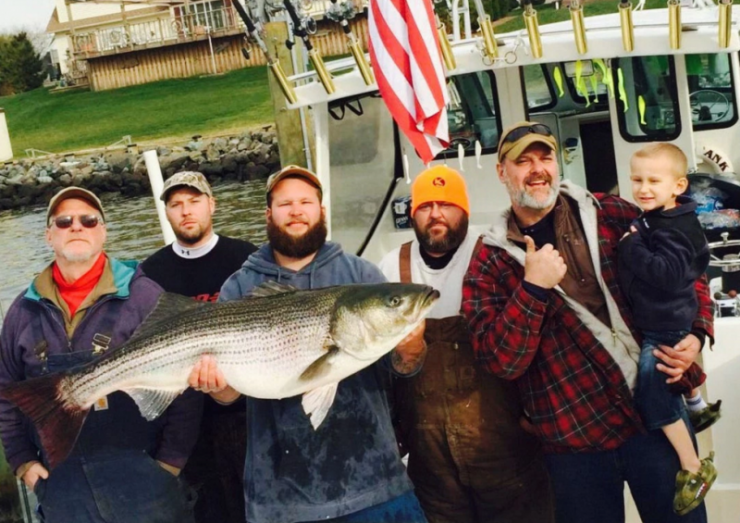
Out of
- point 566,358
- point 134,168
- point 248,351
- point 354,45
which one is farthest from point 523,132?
point 134,168

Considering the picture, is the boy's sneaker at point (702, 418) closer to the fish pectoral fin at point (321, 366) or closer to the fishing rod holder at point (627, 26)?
the fish pectoral fin at point (321, 366)

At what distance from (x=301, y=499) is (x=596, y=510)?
1233mm

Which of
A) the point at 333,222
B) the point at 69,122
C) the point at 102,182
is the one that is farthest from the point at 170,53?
the point at 333,222

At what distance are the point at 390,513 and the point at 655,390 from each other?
46.3 inches

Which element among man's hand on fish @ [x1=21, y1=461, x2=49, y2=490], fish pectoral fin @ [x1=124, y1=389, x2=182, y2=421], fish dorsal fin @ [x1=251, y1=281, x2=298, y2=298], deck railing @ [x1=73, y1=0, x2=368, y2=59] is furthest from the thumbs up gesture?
deck railing @ [x1=73, y1=0, x2=368, y2=59]

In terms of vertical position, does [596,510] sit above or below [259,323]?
below

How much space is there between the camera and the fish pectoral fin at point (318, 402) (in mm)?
3713

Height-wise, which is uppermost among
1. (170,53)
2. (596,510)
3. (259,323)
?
(170,53)

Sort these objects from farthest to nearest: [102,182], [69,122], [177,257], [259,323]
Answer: [69,122] → [102,182] → [177,257] → [259,323]

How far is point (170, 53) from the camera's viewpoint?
51.1 metres

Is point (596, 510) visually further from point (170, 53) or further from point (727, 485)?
point (170, 53)

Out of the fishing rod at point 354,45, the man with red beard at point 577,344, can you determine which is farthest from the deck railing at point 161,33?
the man with red beard at point 577,344

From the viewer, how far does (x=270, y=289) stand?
385 cm

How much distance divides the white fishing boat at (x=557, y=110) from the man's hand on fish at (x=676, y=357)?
223 centimetres
